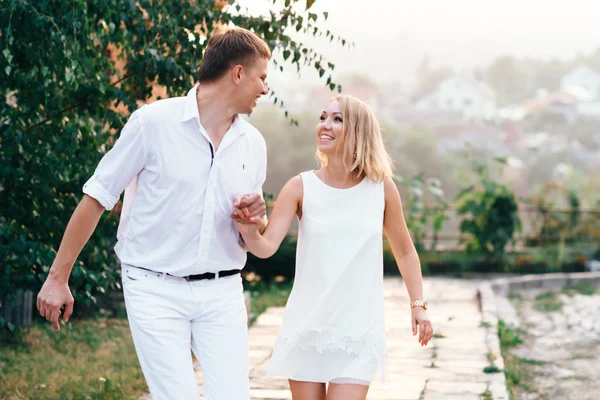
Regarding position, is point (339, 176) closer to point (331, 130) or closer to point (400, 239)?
point (331, 130)

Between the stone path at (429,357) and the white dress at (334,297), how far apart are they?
213cm

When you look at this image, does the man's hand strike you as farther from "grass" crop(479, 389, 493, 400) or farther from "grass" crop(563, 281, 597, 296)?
"grass" crop(563, 281, 597, 296)

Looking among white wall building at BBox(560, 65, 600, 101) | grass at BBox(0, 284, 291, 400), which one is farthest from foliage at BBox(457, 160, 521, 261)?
white wall building at BBox(560, 65, 600, 101)

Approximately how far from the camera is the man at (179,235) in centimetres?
282

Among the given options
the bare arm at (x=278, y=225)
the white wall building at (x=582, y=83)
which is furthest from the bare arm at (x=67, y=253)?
the white wall building at (x=582, y=83)

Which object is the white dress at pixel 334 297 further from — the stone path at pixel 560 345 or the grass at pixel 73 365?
the stone path at pixel 560 345

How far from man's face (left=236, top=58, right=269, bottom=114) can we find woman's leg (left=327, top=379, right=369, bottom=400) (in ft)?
3.75

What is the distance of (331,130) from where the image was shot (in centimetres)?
346

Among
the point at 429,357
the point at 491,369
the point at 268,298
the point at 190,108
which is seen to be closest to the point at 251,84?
the point at 190,108

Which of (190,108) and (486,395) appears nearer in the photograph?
(190,108)

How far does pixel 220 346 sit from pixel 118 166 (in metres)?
0.69

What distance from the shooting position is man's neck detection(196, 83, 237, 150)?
117 inches

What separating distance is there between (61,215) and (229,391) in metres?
2.24

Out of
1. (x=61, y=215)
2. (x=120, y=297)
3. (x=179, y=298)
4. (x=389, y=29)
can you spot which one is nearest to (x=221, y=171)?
(x=179, y=298)
